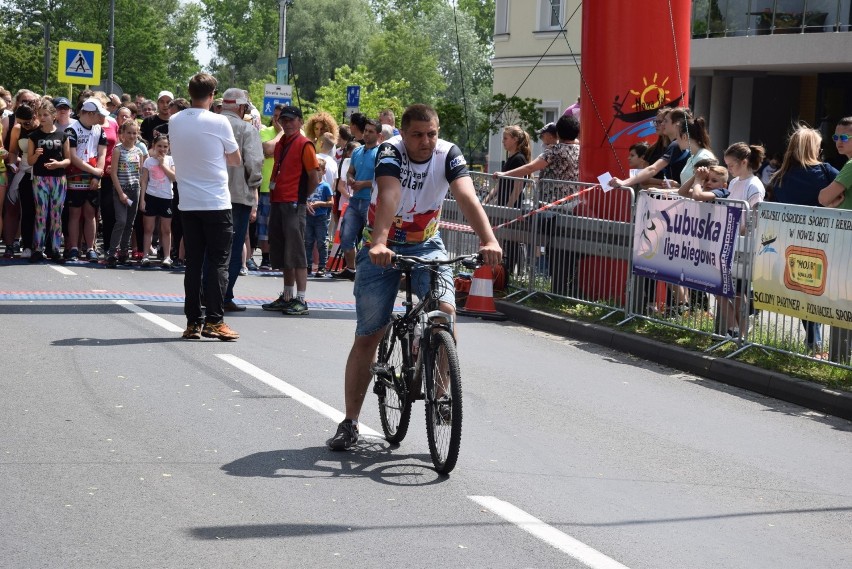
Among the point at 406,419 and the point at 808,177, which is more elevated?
the point at 808,177

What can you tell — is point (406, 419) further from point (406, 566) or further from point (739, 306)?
point (739, 306)

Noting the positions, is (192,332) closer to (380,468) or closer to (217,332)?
(217,332)

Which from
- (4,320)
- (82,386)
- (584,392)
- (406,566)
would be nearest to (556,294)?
(584,392)

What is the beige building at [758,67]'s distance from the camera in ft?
95.7

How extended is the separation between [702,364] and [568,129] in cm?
510

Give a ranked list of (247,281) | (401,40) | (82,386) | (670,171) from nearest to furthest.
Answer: (82,386)
(670,171)
(247,281)
(401,40)

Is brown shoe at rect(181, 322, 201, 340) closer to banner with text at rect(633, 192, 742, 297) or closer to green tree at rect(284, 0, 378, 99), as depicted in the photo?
banner with text at rect(633, 192, 742, 297)

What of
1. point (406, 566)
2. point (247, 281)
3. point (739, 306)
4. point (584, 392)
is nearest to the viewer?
point (406, 566)

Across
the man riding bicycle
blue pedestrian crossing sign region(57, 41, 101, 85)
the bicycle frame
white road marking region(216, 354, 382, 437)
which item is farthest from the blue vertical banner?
the bicycle frame

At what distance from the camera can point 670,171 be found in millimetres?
13680

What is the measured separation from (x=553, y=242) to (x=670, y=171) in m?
1.43

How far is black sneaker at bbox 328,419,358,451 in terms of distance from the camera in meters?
7.31

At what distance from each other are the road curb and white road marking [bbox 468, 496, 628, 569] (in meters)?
4.00

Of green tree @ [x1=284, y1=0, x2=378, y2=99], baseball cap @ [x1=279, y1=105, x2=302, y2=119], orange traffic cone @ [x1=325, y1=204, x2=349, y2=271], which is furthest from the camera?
green tree @ [x1=284, y1=0, x2=378, y2=99]
